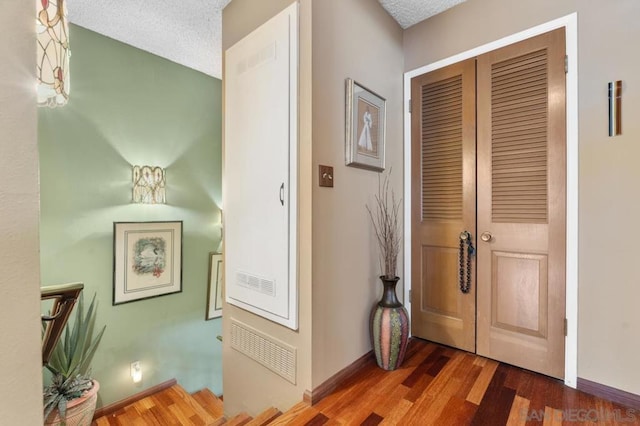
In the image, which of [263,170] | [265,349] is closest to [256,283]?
[265,349]

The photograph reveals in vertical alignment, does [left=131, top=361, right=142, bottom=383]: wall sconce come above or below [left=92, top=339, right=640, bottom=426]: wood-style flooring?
below

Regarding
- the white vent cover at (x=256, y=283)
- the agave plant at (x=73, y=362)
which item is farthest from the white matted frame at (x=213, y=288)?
the white vent cover at (x=256, y=283)

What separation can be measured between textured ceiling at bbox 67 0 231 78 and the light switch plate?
1.59 meters

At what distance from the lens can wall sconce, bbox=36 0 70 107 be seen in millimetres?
1033

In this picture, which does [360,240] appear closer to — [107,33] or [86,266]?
[86,266]

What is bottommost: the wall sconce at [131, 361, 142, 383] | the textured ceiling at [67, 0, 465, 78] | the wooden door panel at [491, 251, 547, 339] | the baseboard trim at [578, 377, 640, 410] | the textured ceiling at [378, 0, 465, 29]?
the wall sconce at [131, 361, 142, 383]

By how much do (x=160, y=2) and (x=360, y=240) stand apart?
92.2 inches

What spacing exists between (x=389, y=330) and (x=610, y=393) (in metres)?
1.19

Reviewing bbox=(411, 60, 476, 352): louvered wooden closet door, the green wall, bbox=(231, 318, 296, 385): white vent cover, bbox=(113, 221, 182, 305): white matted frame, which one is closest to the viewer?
bbox=(231, 318, 296, 385): white vent cover

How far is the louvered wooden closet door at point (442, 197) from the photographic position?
209cm

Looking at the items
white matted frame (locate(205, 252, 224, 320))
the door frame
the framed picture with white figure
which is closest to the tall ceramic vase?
the framed picture with white figure

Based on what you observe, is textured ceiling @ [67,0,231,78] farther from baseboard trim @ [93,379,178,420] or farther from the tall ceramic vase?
baseboard trim @ [93,379,178,420]

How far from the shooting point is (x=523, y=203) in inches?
73.9

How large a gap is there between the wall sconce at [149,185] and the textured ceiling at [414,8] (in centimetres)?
260
